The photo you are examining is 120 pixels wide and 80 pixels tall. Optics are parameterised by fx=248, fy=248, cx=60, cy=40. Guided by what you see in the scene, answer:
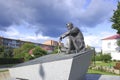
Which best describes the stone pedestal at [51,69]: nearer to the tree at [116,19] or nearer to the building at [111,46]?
the tree at [116,19]

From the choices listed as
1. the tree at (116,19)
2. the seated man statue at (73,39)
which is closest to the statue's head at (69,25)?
the seated man statue at (73,39)

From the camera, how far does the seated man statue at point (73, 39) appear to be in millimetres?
13240

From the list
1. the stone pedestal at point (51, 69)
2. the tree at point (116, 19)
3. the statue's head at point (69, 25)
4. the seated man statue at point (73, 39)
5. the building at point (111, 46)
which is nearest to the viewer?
the stone pedestal at point (51, 69)

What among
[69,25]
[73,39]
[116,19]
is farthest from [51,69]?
[116,19]

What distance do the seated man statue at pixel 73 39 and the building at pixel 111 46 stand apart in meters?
56.0


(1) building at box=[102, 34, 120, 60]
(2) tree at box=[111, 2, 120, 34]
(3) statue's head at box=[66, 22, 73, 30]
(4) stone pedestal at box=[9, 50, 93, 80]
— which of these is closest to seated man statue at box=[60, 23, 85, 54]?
(3) statue's head at box=[66, 22, 73, 30]

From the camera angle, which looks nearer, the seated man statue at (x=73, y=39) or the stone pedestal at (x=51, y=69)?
the stone pedestal at (x=51, y=69)

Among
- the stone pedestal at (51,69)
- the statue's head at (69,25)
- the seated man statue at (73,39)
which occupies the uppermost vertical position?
the statue's head at (69,25)

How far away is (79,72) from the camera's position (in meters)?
12.5

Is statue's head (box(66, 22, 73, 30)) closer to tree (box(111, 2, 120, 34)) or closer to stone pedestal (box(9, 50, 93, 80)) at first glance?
stone pedestal (box(9, 50, 93, 80))

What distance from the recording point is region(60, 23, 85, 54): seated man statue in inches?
521

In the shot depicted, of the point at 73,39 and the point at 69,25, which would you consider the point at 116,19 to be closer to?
the point at 69,25

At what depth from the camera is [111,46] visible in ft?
237

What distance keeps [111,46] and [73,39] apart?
6062 centimetres
